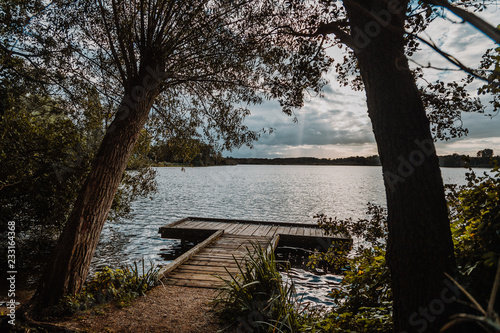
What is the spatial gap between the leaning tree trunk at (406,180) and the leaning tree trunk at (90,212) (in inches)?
159

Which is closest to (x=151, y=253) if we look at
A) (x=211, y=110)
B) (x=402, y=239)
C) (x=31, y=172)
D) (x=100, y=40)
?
(x=31, y=172)

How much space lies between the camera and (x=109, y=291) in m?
5.01

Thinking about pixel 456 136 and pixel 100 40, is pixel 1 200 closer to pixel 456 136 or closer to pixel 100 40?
pixel 100 40

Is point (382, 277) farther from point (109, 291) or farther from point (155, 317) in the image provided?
point (109, 291)

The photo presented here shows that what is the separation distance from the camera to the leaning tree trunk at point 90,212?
4.38 meters

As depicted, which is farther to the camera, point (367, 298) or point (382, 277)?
point (367, 298)

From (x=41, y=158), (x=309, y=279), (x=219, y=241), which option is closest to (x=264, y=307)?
(x=309, y=279)

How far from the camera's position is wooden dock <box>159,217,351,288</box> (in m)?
6.79

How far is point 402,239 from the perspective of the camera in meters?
2.53

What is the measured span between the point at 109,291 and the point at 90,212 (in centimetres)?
156


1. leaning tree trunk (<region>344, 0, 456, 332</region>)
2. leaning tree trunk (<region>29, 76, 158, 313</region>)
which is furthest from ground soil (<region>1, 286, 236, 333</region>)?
leaning tree trunk (<region>344, 0, 456, 332</region>)

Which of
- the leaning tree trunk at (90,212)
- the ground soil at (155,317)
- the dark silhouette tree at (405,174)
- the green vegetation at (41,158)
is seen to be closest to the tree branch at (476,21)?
the dark silhouette tree at (405,174)

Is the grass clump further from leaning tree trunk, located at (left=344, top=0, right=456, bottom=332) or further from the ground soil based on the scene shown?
leaning tree trunk, located at (left=344, top=0, right=456, bottom=332)

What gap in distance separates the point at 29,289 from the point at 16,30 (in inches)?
258
